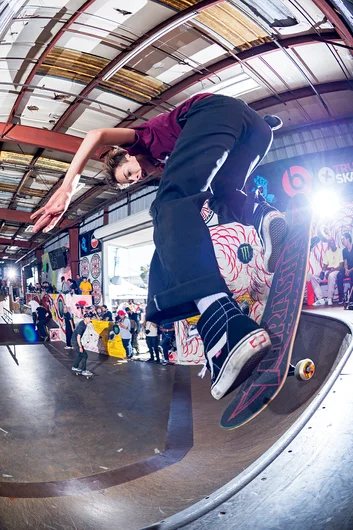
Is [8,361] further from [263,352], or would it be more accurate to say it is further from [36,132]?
[263,352]

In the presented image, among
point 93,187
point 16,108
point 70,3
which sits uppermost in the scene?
point 70,3

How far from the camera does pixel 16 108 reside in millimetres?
3346

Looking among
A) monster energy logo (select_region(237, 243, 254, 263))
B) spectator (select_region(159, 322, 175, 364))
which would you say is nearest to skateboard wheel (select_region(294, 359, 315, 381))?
monster energy logo (select_region(237, 243, 254, 263))

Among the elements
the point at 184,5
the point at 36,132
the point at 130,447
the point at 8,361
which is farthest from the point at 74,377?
the point at 184,5

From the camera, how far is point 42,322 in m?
9.67

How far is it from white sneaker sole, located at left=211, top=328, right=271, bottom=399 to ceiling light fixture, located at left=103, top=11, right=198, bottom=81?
2.61m

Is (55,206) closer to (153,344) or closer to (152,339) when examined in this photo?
(152,339)

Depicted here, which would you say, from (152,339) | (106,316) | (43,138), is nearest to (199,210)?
(43,138)

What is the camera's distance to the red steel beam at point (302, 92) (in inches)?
85.2

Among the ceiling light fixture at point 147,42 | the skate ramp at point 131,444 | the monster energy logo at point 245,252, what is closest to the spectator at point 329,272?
the monster energy logo at point 245,252

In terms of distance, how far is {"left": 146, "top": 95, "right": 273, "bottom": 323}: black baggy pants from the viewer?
38.8 inches

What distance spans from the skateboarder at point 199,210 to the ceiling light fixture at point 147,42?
5.38ft

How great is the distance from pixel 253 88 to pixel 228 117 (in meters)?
1.59

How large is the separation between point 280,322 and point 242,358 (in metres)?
0.86
